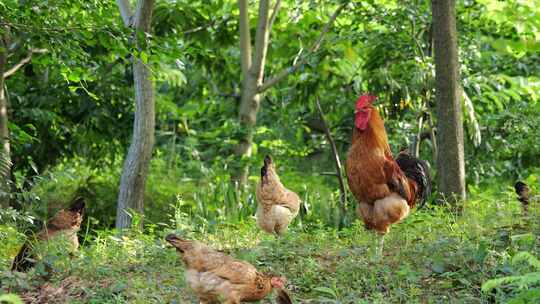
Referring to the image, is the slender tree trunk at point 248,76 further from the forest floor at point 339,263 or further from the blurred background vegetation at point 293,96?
the forest floor at point 339,263

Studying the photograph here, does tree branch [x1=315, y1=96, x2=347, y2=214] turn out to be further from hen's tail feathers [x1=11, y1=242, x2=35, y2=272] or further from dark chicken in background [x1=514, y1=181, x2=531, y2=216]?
hen's tail feathers [x1=11, y1=242, x2=35, y2=272]

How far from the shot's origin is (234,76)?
50.6 feet

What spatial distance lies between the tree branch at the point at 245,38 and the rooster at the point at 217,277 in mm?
6841

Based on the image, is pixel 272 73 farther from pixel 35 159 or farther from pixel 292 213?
pixel 292 213

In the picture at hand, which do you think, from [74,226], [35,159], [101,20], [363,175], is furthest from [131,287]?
[35,159]

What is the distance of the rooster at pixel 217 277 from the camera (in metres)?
6.95

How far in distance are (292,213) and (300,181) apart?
19.8 ft

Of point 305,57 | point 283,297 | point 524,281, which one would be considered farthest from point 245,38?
point 524,281

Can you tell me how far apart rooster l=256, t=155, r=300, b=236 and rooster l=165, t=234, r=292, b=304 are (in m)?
2.77

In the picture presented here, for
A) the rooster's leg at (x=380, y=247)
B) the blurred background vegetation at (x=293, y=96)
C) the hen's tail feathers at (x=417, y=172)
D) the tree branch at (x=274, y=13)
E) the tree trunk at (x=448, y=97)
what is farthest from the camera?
the tree branch at (x=274, y=13)

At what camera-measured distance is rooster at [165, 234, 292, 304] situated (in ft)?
22.8

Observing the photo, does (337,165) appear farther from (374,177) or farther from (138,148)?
(374,177)

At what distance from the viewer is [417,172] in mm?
9398

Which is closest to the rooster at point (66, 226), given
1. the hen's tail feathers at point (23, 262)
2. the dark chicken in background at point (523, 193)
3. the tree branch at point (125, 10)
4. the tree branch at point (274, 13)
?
the hen's tail feathers at point (23, 262)
